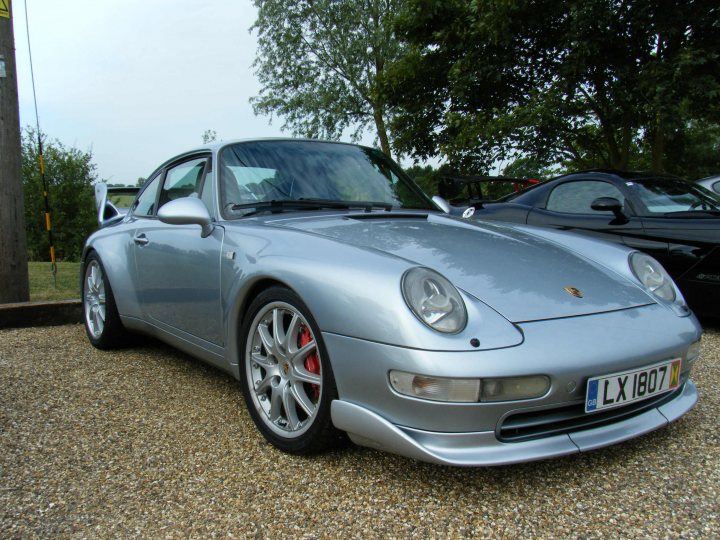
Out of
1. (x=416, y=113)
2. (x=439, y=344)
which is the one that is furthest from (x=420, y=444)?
(x=416, y=113)

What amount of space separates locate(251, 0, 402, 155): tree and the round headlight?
20.5m

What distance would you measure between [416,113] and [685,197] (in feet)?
30.9

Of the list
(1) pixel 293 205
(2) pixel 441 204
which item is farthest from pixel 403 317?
(2) pixel 441 204

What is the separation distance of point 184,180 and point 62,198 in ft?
94.9

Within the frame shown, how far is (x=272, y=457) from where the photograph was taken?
2.21 meters

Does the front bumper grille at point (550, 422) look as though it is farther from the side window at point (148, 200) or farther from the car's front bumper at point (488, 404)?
the side window at point (148, 200)

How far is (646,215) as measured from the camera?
4531mm

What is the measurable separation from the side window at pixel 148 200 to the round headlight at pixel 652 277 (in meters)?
2.64

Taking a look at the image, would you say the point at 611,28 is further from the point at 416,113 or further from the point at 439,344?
the point at 439,344

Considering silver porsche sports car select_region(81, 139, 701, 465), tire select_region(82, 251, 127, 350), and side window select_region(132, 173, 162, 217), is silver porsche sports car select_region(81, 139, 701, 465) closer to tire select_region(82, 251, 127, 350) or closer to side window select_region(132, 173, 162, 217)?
side window select_region(132, 173, 162, 217)

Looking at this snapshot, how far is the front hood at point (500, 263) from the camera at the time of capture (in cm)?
201

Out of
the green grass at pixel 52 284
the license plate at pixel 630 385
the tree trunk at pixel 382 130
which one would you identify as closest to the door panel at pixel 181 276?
the license plate at pixel 630 385

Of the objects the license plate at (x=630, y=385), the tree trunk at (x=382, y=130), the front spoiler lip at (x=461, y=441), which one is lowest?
the front spoiler lip at (x=461, y=441)

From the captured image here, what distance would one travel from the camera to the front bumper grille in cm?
180
